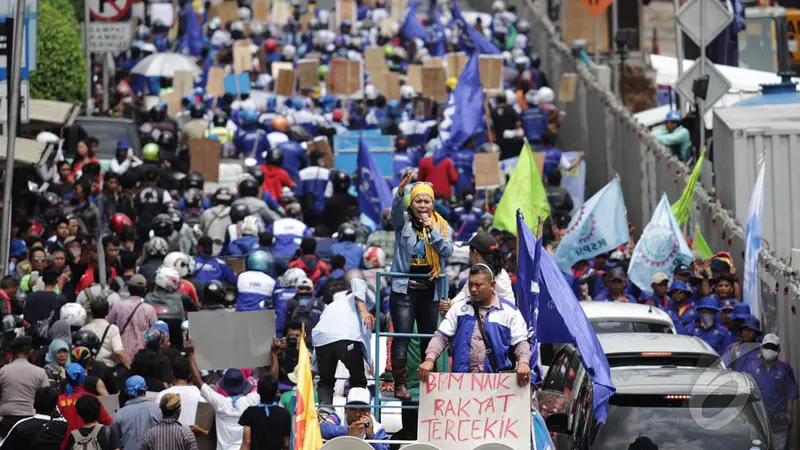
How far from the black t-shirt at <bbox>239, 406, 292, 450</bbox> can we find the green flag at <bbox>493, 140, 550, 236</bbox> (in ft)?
26.5

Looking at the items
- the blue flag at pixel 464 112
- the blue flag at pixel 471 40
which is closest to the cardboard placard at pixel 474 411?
the blue flag at pixel 464 112

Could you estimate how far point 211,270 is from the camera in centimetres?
2075

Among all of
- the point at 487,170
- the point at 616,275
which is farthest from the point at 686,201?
the point at 487,170

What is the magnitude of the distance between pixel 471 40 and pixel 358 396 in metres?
Result: 25.9

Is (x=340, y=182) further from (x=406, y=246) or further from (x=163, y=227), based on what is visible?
(x=406, y=246)

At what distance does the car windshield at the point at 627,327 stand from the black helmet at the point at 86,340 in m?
4.32

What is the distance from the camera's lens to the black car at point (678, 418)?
1327cm

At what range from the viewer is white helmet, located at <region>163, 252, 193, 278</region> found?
65.5 feet

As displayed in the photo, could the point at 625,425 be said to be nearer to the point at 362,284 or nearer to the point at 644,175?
the point at 362,284

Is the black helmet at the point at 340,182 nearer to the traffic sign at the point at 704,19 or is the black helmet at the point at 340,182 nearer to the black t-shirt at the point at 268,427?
the traffic sign at the point at 704,19

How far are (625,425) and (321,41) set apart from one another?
97.5 feet

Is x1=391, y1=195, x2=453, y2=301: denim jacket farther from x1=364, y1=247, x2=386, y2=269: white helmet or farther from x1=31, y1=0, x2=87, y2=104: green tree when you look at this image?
x1=31, y1=0, x2=87, y2=104: green tree

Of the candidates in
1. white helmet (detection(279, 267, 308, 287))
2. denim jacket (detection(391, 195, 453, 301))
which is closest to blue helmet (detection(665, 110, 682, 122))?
white helmet (detection(279, 267, 308, 287))

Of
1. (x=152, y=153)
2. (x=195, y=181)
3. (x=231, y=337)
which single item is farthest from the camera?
(x=152, y=153)
